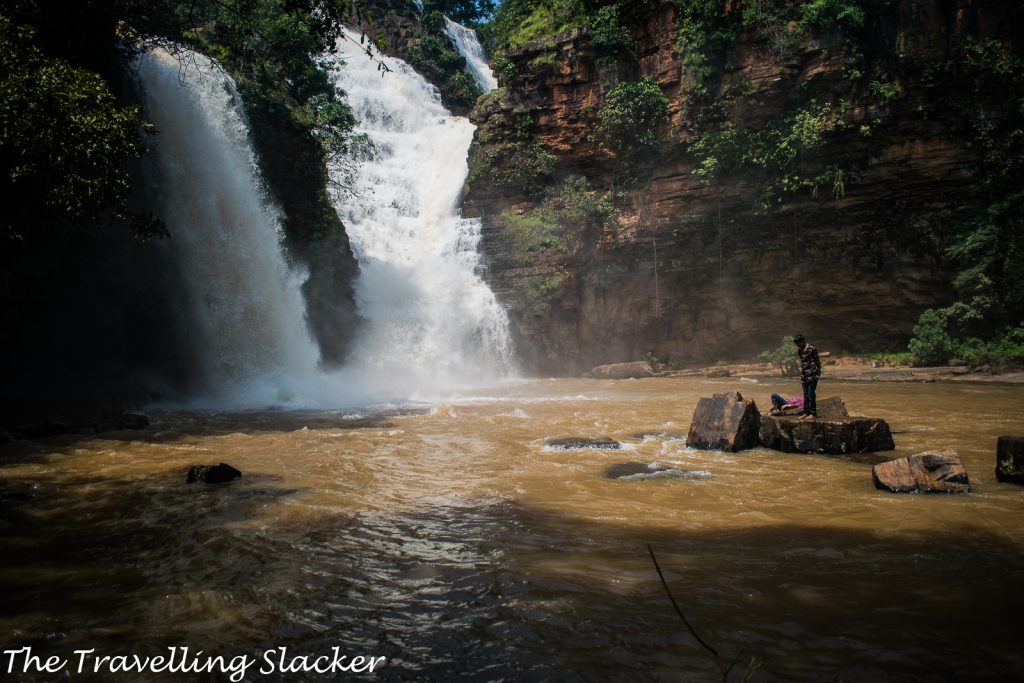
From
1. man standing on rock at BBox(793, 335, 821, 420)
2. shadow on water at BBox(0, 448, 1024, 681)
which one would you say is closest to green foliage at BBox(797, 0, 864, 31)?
man standing on rock at BBox(793, 335, 821, 420)

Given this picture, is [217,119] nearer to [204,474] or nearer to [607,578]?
[204,474]

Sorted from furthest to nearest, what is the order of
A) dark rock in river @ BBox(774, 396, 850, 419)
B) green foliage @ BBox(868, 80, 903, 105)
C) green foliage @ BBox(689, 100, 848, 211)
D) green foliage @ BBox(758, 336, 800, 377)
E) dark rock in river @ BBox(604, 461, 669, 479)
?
green foliage @ BBox(758, 336, 800, 377), green foliage @ BBox(689, 100, 848, 211), green foliage @ BBox(868, 80, 903, 105), dark rock in river @ BBox(774, 396, 850, 419), dark rock in river @ BBox(604, 461, 669, 479)

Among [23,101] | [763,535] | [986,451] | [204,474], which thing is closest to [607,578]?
[763,535]

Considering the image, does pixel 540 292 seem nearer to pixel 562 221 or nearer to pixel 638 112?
pixel 562 221

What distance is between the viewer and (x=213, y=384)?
18.7 meters

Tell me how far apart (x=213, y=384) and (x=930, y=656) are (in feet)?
63.9

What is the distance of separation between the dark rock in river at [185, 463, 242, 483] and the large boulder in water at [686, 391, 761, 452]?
20.6 feet

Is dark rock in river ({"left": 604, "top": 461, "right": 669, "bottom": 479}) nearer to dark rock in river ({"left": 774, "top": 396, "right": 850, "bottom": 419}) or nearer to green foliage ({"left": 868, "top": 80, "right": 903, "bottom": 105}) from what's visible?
A: dark rock in river ({"left": 774, "top": 396, "right": 850, "bottom": 419})

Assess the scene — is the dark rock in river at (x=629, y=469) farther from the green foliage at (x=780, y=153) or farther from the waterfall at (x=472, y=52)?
the waterfall at (x=472, y=52)

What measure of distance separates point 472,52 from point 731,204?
2740cm

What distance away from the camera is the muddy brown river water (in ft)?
9.99

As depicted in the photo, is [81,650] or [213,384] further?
[213,384]

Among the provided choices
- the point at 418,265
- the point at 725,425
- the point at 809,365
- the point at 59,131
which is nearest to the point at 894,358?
the point at 809,365

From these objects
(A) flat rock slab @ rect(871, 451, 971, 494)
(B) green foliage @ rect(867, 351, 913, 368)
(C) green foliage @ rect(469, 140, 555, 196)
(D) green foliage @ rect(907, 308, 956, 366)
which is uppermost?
(C) green foliage @ rect(469, 140, 555, 196)
